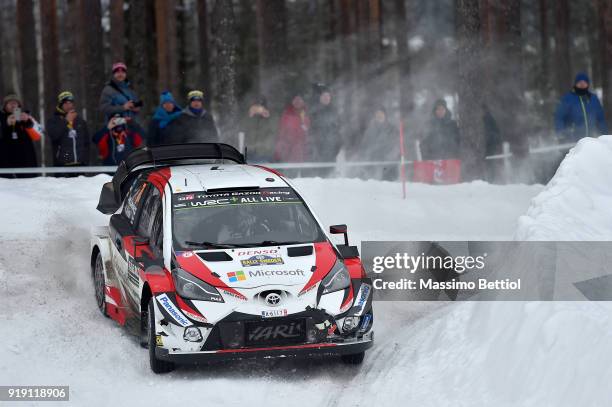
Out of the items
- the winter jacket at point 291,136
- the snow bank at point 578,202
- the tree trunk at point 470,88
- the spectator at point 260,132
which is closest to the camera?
the snow bank at point 578,202

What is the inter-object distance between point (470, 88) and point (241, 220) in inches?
448

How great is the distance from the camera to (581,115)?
63.8 ft

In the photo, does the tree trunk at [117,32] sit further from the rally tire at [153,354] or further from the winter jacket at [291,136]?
the rally tire at [153,354]

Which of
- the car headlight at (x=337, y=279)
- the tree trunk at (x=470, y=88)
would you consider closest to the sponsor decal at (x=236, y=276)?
the car headlight at (x=337, y=279)

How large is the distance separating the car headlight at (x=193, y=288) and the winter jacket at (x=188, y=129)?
8.82 meters

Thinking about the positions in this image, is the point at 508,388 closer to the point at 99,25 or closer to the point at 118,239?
the point at 118,239

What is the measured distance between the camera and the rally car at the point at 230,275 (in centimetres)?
858

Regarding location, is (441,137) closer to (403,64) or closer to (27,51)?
(403,64)

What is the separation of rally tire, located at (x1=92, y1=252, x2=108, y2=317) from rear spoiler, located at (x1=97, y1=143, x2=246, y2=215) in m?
0.74

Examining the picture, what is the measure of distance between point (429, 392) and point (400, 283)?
3.99 meters

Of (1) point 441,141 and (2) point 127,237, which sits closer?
(2) point 127,237

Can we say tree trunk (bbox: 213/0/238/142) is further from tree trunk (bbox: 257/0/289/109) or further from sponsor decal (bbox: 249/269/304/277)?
sponsor decal (bbox: 249/269/304/277)

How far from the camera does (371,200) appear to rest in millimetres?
16703
